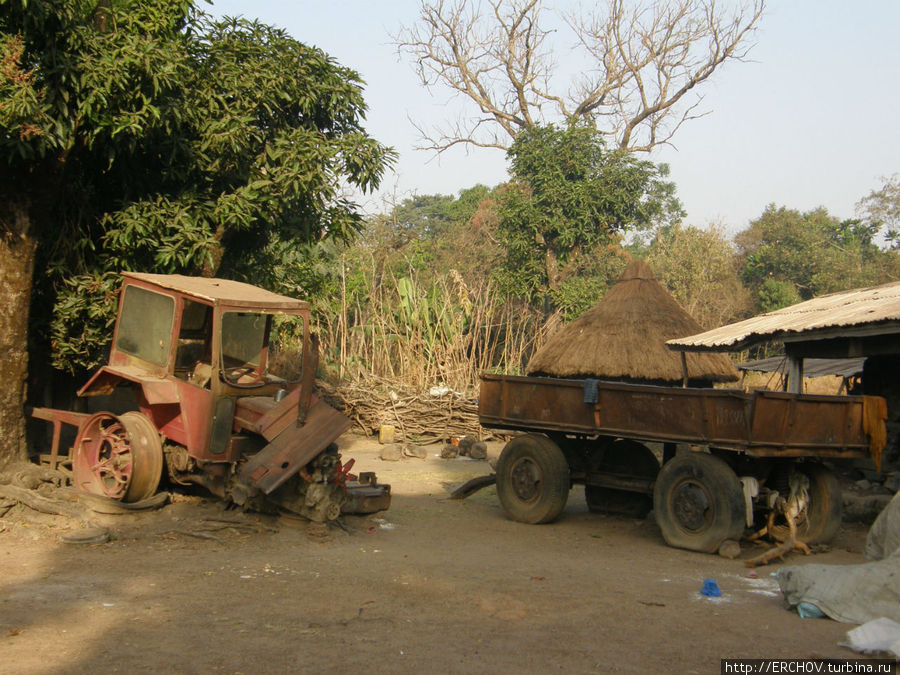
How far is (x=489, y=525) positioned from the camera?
893cm

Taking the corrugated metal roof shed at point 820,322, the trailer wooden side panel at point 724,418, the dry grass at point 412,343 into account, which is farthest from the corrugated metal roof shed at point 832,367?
the trailer wooden side panel at point 724,418

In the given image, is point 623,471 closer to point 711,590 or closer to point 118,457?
point 711,590

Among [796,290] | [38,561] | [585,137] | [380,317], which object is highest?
[585,137]

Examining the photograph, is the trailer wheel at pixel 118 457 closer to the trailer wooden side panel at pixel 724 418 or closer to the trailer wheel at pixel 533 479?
the trailer wheel at pixel 533 479

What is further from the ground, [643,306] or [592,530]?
[643,306]

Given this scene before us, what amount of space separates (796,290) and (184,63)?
26939 millimetres

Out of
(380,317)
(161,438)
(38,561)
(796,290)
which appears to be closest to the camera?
(38,561)

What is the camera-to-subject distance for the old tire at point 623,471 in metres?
9.11

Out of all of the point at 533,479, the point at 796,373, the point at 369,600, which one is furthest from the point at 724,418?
the point at 796,373

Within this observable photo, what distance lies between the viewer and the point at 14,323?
803cm

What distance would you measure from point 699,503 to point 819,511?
1276mm

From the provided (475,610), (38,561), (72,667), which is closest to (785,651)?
(475,610)

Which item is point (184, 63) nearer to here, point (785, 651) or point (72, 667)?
point (72, 667)

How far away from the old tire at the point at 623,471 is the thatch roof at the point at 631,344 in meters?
4.69
